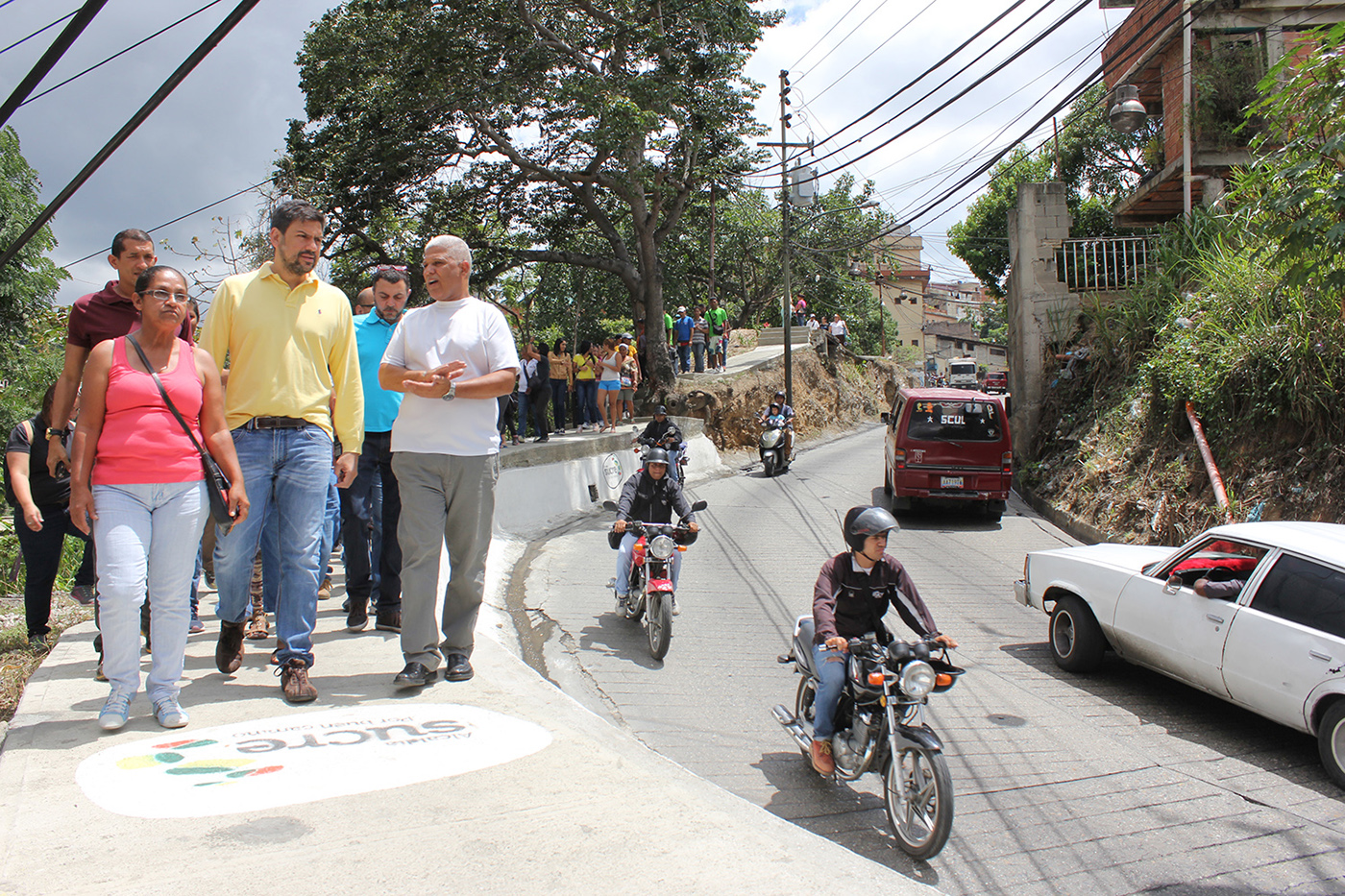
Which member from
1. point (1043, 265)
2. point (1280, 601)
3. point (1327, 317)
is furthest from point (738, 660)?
point (1043, 265)

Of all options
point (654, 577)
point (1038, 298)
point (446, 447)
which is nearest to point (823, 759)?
point (446, 447)

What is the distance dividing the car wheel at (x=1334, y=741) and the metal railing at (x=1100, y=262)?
1552 cm

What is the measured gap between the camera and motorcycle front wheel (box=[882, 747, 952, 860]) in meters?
3.81

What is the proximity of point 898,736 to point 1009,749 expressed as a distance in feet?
5.35

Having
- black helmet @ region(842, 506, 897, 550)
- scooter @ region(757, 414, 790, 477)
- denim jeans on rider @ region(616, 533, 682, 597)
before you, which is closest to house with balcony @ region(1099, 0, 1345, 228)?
scooter @ region(757, 414, 790, 477)

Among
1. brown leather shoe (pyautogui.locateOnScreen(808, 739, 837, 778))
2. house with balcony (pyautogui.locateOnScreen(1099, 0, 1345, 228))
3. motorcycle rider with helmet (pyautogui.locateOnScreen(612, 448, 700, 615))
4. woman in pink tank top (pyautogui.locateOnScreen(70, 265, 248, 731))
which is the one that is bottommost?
brown leather shoe (pyautogui.locateOnScreen(808, 739, 837, 778))

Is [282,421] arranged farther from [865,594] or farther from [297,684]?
[865,594]

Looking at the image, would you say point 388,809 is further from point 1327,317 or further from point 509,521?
point 1327,317

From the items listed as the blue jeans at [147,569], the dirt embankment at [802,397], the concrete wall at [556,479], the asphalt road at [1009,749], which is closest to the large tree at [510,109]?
the dirt embankment at [802,397]

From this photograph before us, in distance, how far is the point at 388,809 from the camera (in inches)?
130

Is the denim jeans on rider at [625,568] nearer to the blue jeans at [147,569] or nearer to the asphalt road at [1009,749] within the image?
the asphalt road at [1009,749]

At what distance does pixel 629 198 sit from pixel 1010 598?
51.5ft

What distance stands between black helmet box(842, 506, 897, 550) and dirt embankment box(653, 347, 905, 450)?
21.0 metres

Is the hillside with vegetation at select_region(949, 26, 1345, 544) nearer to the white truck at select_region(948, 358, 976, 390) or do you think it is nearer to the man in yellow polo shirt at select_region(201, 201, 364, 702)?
the man in yellow polo shirt at select_region(201, 201, 364, 702)
